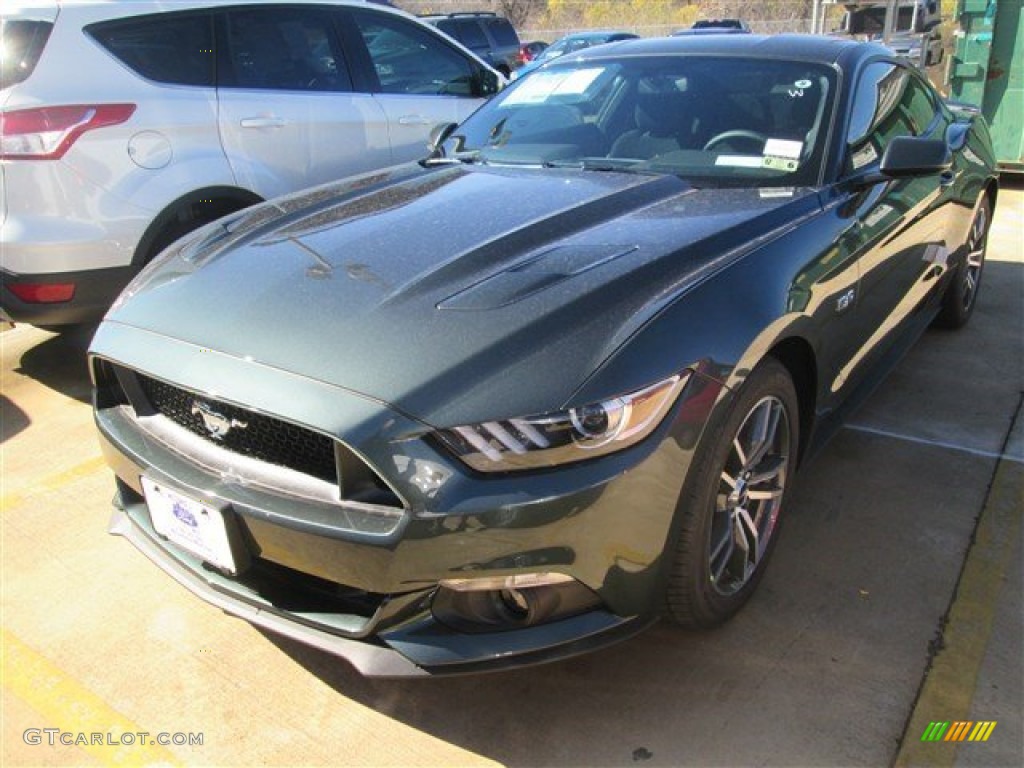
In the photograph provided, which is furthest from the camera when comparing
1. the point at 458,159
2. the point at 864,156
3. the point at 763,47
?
the point at 458,159

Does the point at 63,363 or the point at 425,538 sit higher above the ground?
the point at 425,538

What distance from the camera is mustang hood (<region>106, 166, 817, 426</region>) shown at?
1.91 meters

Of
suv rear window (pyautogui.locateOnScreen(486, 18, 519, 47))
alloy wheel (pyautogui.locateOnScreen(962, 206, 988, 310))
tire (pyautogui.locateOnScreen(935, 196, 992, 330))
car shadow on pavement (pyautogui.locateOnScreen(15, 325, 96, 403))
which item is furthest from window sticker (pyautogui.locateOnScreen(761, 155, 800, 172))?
suv rear window (pyautogui.locateOnScreen(486, 18, 519, 47))

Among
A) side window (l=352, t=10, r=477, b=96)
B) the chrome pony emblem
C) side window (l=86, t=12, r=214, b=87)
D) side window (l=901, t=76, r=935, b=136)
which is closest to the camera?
the chrome pony emblem

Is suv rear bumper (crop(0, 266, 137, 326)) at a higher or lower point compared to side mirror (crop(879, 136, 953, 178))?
lower

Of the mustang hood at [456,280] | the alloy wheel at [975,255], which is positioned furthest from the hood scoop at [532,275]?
the alloy wheel at [975,255]

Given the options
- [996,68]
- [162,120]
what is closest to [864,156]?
[162,120]

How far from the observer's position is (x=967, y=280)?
15.9ft

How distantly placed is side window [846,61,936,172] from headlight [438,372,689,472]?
1.71 meters

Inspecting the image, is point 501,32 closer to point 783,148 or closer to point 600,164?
point 600,164

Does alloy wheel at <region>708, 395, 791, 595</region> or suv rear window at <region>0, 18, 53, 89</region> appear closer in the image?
alloy wheel at <region>708, 395, 791, 595</region>

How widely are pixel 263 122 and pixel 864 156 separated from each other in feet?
10.4

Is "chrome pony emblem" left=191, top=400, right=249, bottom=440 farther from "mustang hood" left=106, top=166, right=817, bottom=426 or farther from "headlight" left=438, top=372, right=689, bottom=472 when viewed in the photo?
"headlight" left=438, top=372, right=689, bottom=472

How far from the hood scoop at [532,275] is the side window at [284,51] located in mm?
3085
